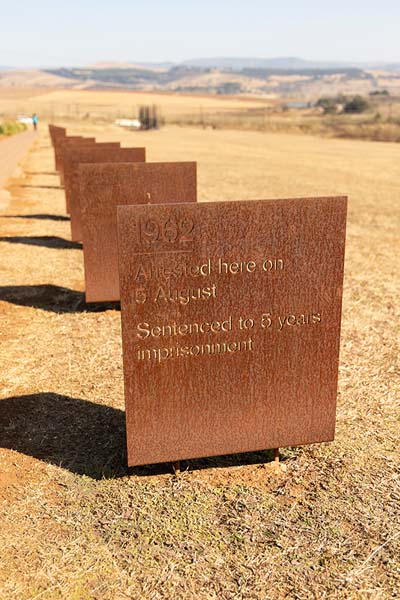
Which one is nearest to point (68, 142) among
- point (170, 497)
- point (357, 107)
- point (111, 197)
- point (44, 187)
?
point (44, 187)

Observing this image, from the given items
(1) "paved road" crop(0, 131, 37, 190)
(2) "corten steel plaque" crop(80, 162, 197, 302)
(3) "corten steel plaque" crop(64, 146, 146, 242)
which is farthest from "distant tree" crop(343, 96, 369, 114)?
(2) "corten steel plaque" crop(80, 162, 197, 302)

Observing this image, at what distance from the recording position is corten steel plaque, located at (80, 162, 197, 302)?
22.5ft

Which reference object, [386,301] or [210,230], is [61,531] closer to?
[210,230]

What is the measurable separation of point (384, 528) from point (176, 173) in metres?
4.60

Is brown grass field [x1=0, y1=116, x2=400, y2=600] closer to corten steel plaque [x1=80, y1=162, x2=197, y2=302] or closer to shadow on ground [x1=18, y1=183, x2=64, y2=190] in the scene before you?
corten steel plaque [x1=80, y1=162, x2=197, y2=302]

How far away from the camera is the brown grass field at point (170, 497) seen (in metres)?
3.02

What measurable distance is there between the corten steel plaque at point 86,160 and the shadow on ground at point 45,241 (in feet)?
2.05

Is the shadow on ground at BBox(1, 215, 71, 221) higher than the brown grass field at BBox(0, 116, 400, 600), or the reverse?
the brown grass field at BBox(0, 116, 400, 600)

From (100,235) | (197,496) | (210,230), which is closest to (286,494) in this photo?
(197,496)

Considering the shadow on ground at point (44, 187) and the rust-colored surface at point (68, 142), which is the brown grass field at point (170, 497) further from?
the shadow on ground at point (44, 187)

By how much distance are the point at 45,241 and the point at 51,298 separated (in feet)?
12.3

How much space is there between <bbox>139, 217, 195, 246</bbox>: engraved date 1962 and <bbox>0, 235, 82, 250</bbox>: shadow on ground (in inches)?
299

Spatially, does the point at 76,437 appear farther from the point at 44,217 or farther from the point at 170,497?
the point at 44,217

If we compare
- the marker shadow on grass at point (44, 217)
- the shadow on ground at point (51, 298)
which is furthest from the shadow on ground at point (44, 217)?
the shadow on ground at point (51, 298)
